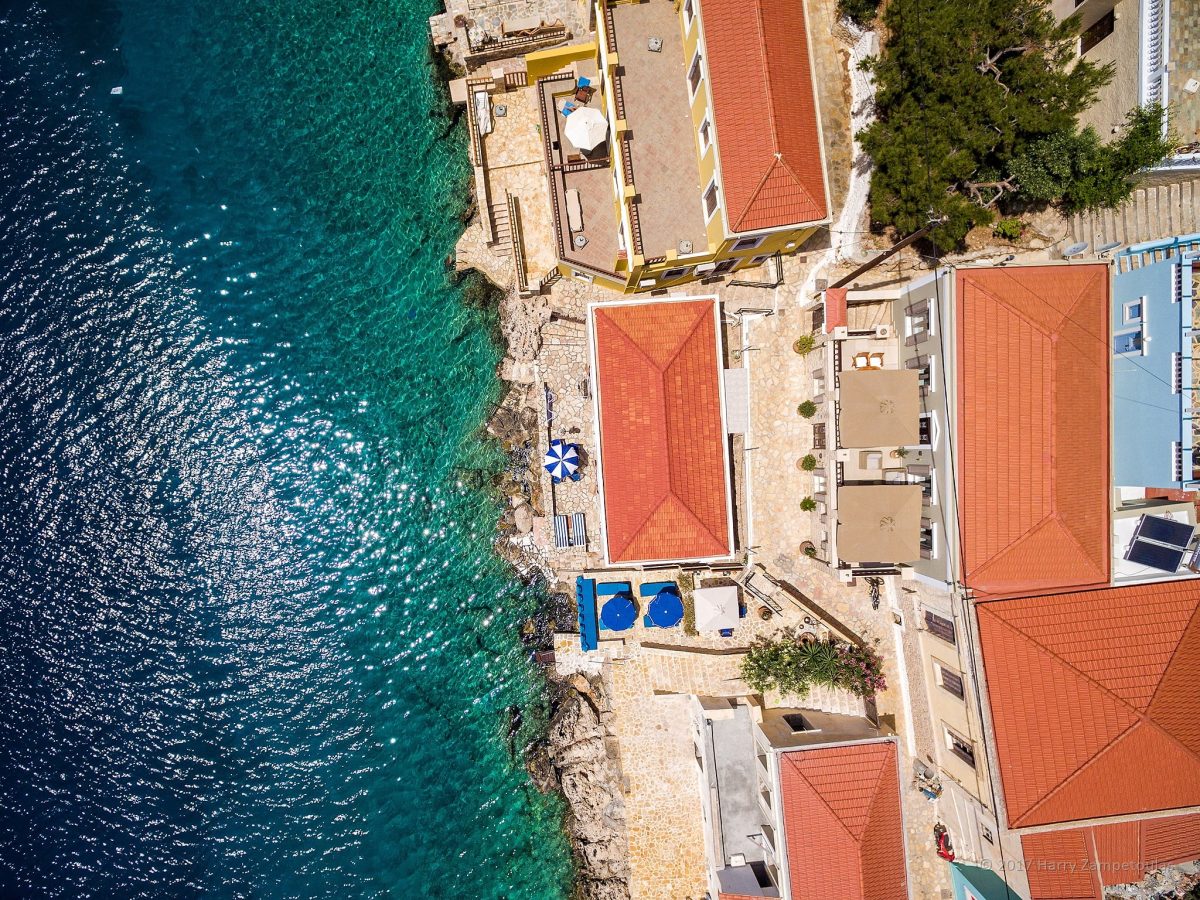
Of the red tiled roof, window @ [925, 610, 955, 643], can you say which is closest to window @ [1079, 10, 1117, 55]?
the red tiled roof

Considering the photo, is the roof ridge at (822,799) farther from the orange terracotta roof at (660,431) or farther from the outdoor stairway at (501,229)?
the outdoor stairway at (501,229)

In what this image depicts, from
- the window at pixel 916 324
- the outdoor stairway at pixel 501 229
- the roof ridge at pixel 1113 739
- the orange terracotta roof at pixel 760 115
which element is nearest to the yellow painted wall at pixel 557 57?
the outdoor stairway at pixel 501 229

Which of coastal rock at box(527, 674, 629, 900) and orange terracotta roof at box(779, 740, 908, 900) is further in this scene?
coastal rock at box(527, 674, 629, 900)

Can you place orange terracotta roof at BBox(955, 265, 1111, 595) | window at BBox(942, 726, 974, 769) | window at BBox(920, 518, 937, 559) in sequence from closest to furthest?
orange terracotta roof at BBox(955, 265, 1111, 595) → window at BBox(920, 518, 937, 559) → window at BBox(942, 726, 974, 769)

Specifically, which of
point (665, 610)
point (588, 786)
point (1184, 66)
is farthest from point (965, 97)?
point (588, 786)

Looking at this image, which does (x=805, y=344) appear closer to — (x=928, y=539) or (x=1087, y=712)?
(x=928, y=539)

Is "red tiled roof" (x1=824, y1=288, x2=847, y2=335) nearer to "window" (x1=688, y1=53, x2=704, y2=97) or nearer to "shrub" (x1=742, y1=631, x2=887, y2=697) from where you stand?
"window" (x1=688, y1=53, x2=704, y2=97)


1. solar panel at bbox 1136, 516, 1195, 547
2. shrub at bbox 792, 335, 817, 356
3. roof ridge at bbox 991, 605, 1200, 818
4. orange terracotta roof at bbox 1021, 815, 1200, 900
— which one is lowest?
orange terracotta roof at bbox 1021, 815, 1200, 900

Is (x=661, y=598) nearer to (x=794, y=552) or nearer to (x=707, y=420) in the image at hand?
(x=794, y=552)
